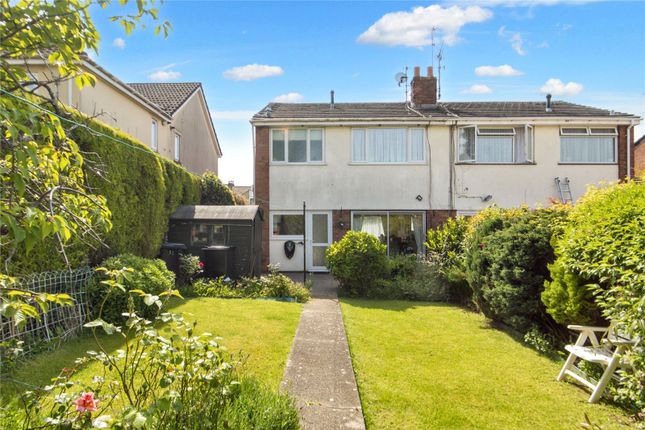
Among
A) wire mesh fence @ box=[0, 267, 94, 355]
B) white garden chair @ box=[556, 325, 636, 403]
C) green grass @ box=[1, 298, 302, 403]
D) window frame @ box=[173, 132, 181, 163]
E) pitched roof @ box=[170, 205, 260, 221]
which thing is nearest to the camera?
white garden chair @ box=[556, 325, 636, 403]

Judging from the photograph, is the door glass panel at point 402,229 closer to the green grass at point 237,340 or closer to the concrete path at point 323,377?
the green grass at point 237,340

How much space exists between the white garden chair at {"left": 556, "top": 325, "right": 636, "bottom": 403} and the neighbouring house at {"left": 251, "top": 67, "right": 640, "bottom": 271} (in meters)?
9.63

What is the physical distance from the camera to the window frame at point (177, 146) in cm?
1758

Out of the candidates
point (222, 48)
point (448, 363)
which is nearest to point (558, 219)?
point (448, 363)

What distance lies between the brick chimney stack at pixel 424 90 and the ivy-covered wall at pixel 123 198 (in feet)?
34.8

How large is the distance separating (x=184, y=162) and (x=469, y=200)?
1369cm

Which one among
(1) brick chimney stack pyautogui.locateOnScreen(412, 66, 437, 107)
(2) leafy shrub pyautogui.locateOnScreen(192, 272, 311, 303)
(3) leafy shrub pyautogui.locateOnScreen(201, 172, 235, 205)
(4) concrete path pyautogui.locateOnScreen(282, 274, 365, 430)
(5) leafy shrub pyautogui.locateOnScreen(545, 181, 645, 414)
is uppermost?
(1) brick chimney stack pyautogui.locateOnScreen(412, 66, 437, 107)

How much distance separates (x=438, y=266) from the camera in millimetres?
9750

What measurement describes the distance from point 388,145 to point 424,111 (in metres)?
2.80

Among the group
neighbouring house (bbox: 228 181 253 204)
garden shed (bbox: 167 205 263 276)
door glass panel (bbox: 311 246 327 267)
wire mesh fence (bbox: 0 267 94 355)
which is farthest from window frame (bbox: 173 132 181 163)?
wire mesh fence (bbox: 0 267 94 355)

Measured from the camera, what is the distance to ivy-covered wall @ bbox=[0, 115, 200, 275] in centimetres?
565

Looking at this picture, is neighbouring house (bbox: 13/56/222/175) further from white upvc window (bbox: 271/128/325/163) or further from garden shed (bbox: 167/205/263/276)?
white upvc window (bbox: 271/128/325/163)

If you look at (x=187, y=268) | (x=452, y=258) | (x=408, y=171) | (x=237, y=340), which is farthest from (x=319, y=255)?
(x=237, y=340)

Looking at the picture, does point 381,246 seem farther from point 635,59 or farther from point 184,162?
point 184,162
